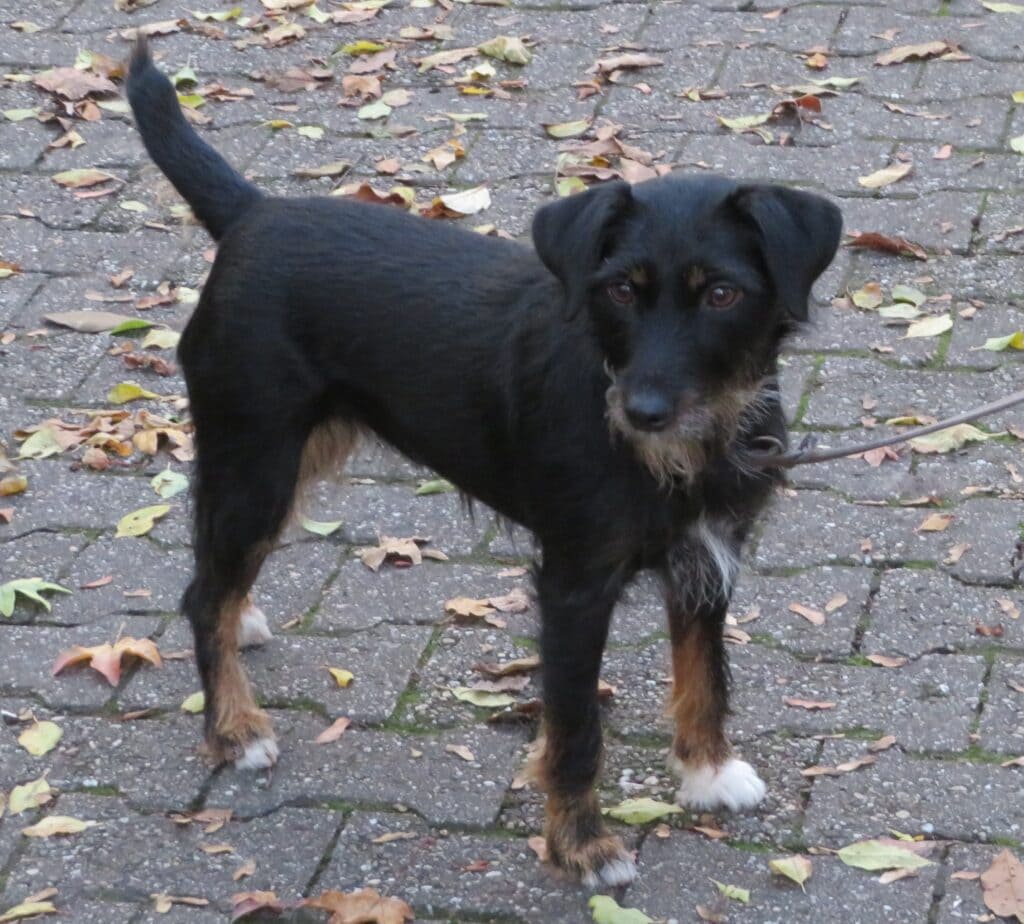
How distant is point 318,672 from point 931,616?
1663mm

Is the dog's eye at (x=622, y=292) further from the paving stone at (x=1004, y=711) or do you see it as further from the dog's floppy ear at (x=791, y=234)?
the paving stone at (x=1004, y=711)

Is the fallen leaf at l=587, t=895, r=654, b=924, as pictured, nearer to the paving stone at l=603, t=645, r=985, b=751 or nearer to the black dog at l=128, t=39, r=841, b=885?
the black dog at l=128, t=39, r=841, b=885

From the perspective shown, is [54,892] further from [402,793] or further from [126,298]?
[126,298]

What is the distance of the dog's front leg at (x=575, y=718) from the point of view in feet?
12.2

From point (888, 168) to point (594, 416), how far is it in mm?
3508

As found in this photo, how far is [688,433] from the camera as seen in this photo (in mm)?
3389

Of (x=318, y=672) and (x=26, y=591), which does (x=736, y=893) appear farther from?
(x=26, y=591)

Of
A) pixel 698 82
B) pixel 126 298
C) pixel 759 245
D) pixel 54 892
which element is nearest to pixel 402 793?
pixel 54 892

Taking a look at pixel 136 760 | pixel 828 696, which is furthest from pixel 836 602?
pixel 136 760

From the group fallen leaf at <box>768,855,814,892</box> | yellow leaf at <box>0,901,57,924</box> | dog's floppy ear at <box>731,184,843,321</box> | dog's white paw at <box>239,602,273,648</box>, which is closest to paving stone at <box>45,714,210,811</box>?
dog's white paw at <box>239,602,273,648</box>

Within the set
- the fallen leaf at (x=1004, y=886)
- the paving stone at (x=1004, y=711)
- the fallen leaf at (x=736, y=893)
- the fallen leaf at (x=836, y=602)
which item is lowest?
the fallen leaf at (x=736, y=893)

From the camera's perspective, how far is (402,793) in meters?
4.15

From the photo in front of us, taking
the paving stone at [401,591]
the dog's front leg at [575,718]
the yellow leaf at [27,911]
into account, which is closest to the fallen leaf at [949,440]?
the paving stone at [401,591]

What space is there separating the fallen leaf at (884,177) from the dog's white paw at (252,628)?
3175mm
